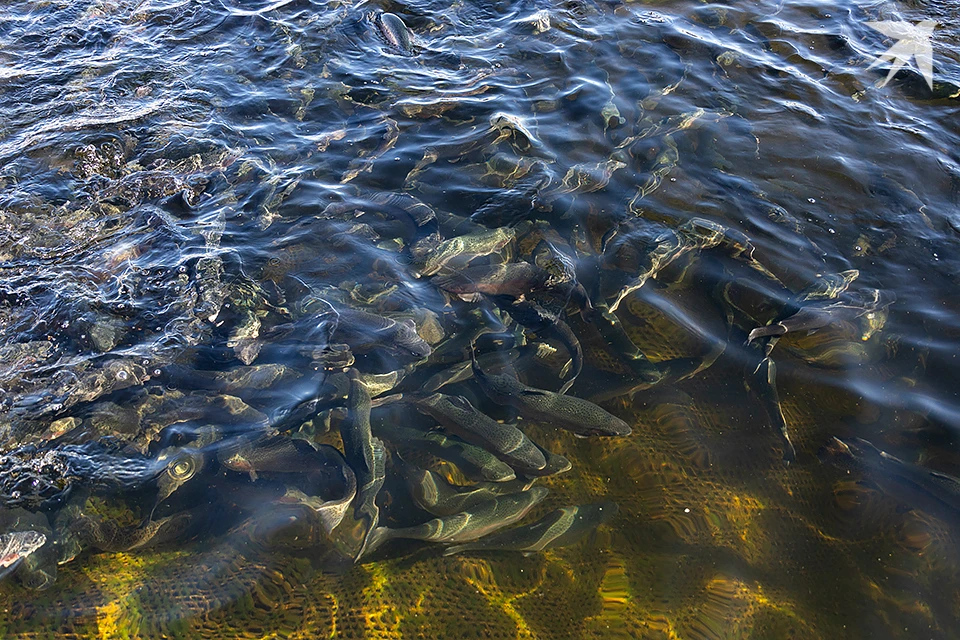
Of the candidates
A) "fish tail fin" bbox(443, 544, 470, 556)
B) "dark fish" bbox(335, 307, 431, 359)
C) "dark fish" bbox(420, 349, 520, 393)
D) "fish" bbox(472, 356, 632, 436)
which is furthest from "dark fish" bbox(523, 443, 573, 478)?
"dark fish" bbox(335, 307, 431, 359)

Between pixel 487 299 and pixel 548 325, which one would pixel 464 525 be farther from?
pixel 487 299

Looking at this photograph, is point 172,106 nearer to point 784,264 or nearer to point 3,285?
point 3,285

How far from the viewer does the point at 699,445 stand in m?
4.16

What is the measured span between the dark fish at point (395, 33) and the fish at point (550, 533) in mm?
6349

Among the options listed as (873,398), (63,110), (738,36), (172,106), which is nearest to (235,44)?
(172,106)

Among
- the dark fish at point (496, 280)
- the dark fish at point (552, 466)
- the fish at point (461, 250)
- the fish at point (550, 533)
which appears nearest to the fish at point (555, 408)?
the dark fish at point (552, 466)

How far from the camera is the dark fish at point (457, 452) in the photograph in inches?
157

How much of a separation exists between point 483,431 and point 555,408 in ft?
1.67

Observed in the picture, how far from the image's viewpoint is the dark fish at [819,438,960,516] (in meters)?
3.77

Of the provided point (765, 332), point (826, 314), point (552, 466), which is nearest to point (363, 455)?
point (552, 466)

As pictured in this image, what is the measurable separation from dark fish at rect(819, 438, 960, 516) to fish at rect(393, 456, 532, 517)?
1.99 meters

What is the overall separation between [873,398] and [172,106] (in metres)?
7.10

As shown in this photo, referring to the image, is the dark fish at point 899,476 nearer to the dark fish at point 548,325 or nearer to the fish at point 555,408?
the fish at point 555,408

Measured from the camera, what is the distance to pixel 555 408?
4207 millimetres
